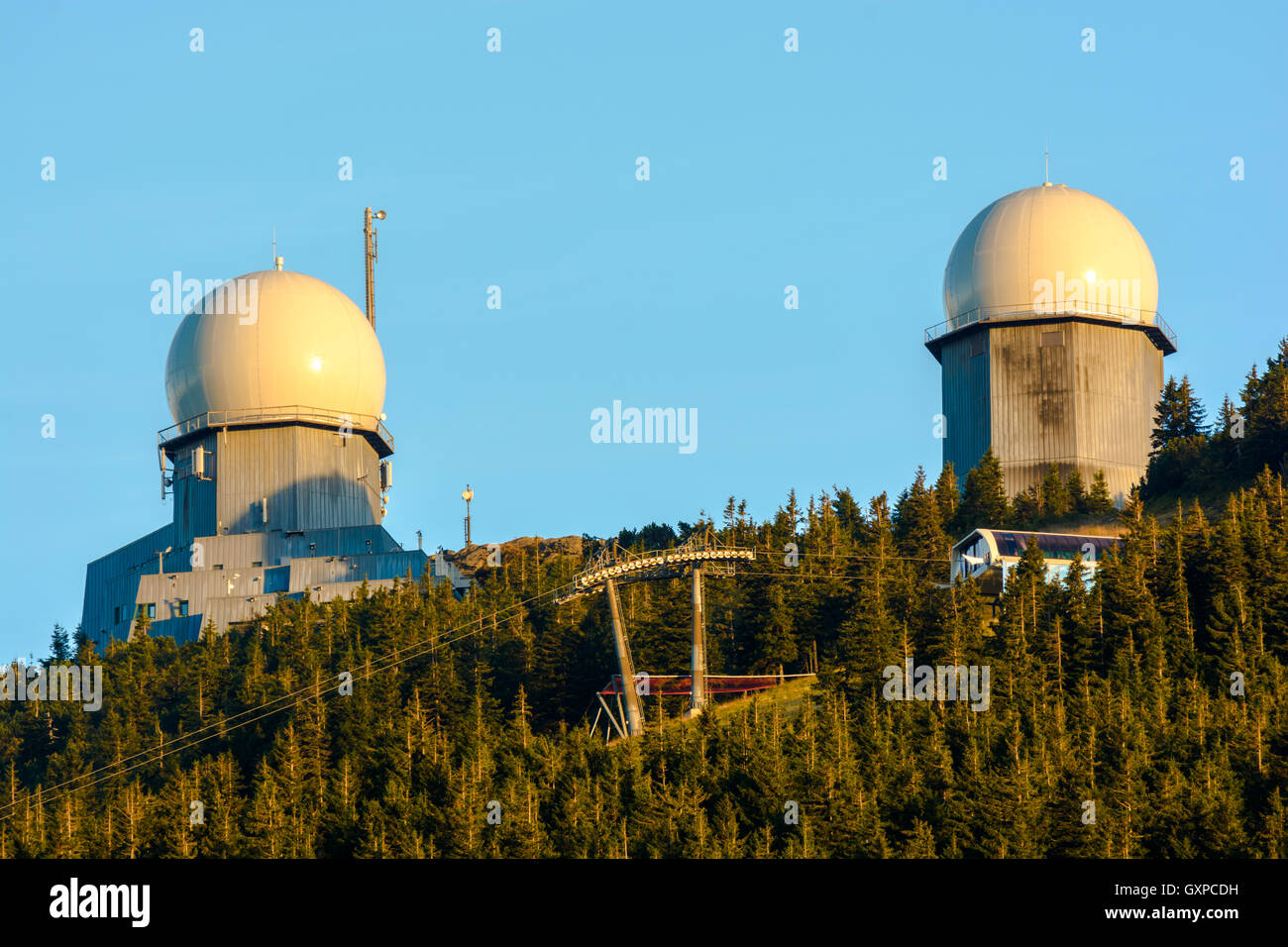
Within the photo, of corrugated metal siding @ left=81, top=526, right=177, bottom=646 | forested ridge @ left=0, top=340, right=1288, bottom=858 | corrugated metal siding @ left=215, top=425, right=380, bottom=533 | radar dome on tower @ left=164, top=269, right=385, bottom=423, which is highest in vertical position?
radar dome on tower @ left=164, top=269, right=385, bottom=423

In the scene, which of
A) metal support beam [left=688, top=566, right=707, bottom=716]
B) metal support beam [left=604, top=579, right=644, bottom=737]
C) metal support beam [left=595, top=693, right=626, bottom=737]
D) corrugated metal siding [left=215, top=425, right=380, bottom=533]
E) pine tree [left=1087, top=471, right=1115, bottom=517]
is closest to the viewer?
metal support beam [left=595, top=693, right=626, bottom=737]

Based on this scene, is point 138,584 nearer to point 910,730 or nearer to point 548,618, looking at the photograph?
point 548,618

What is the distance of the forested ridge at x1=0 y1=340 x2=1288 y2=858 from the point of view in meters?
49.8

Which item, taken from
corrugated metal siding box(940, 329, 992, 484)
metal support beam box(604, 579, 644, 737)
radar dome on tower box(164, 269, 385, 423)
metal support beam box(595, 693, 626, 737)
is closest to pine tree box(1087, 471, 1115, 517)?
corrugated metal siding box(940, 329, 992, 484)

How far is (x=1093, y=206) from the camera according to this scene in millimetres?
88875

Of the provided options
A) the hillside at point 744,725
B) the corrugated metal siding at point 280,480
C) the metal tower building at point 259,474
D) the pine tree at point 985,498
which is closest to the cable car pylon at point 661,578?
the hillside at point 744,725

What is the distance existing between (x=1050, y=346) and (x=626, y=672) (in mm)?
31867

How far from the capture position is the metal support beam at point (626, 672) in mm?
60562

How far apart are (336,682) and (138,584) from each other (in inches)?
873

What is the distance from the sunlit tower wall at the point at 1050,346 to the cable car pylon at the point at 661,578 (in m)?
23.8

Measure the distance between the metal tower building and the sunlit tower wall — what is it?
24.5m

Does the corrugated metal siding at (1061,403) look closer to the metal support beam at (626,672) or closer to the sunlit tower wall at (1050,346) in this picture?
Answer: the sunlit tower wall at (1050,346)

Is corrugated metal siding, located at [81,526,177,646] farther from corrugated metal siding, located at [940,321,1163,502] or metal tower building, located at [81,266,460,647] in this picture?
corrugated metal siding, located at [940,321,1163,502]
